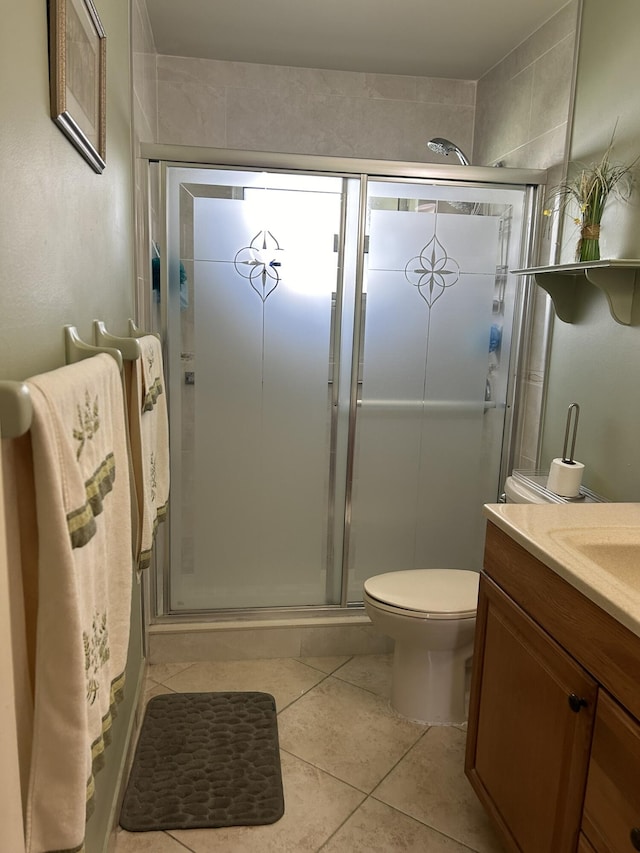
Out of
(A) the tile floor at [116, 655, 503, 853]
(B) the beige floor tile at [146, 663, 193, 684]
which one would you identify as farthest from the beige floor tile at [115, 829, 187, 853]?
(B) the beige floor tile at [146, 663, 193, 684]

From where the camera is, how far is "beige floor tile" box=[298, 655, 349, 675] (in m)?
2.46

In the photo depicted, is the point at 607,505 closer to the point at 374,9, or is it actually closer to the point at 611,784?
A: the point at 611,784

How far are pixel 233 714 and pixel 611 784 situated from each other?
54.1 inches

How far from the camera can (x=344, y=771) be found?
1.90 meters

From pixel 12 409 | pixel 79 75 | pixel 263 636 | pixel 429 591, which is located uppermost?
pixel 79 75

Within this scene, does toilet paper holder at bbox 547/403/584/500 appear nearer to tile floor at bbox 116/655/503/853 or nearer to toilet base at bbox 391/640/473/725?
toilet base at bbox 391/640/473/725

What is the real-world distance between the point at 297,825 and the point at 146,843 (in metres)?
0.39

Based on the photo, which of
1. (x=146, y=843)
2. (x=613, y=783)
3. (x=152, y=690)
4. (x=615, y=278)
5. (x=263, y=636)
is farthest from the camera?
(x=263, y=636)

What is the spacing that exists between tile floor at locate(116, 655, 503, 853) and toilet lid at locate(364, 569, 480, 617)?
435mm

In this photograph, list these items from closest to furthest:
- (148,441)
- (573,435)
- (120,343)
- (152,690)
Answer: (120,343) → (148,441) → (573,435) → (152,690)

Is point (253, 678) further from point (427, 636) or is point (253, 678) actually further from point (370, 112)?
point (370, 112)

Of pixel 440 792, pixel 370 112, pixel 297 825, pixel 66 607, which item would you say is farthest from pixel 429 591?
pixel 370 112

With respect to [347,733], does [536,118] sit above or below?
above

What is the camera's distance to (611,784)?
108 centimetres
